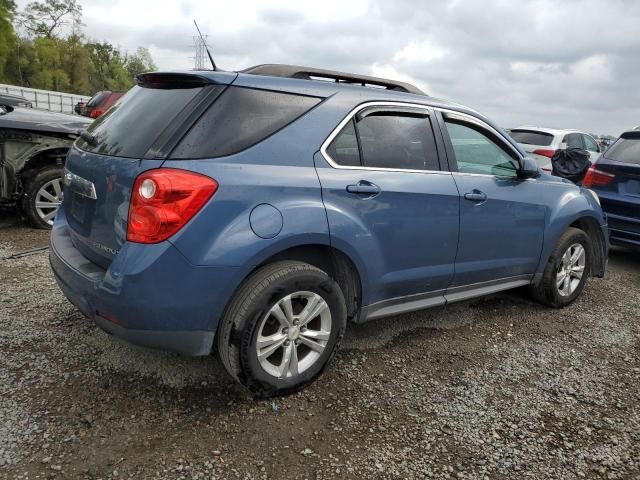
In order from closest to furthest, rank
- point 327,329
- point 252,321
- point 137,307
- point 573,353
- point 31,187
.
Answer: point 137,307 < point 252,321 < point 327,329 < point 573,353 < point 31,187

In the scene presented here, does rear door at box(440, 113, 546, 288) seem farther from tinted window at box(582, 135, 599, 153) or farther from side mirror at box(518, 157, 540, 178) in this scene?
tinted window at box(582, 135, 599, 153)

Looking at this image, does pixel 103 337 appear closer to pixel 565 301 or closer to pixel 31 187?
pixel 31 187

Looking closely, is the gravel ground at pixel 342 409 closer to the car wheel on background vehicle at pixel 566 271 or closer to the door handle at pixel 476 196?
the car wheel on background vehicle at pixel 566 271

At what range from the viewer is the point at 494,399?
295 centimetres

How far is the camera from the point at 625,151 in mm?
5938

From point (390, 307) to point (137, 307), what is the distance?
5.13ft

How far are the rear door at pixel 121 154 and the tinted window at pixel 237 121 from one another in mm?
64

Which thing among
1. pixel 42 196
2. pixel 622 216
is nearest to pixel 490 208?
pixel 622 216

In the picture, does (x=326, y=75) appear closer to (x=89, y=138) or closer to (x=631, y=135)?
(x=89, y=138)

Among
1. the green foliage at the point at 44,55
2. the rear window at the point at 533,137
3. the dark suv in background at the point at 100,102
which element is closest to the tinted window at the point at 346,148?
the rear window at the point at 533,137

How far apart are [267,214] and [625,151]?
520 centimetres

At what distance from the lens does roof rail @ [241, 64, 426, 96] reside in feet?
9.52

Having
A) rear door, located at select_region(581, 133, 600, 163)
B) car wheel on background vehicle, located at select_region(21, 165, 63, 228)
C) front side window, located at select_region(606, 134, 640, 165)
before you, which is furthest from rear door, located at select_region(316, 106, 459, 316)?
rear door, located at select_region(581, 133, 600, 163)

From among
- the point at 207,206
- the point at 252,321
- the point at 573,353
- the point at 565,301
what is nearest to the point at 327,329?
the point at 252,321
